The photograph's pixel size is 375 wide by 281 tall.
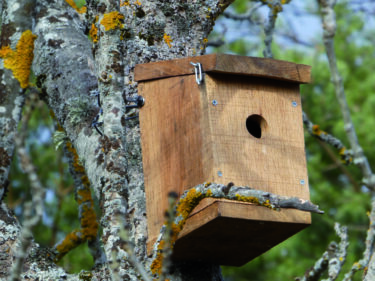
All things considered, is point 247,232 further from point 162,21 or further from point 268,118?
point 162,21

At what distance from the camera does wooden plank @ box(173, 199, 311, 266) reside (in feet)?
10.4


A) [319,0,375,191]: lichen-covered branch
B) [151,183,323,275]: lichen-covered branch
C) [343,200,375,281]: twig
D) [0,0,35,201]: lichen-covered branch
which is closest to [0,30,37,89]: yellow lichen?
[0,0,35,201]: lichen-covered branch

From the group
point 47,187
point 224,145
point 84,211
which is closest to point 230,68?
point 224,145

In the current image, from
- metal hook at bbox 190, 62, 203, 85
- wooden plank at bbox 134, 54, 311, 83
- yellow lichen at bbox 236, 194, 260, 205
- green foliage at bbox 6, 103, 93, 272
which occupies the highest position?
green foliage at bbox 6, 103, 93, 272

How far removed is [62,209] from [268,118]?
7069 millimetres

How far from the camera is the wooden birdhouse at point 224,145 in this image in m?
3.27

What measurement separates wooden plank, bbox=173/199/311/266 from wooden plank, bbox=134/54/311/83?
Answer: 61 cm

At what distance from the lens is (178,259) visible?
3.37 metres

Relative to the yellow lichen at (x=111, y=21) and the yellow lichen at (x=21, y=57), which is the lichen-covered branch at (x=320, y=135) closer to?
the yellow lichen at (x=21, y=57)

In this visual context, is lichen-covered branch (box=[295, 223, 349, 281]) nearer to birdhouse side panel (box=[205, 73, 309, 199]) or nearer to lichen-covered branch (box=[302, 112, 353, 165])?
birdhouse side panel (box=[205, 73, 309, 199])

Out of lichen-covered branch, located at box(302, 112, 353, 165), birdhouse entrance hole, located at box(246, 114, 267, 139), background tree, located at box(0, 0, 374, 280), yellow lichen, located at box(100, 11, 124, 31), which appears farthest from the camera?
lichen-covered branch, located at box(302, 112, 353, 165)

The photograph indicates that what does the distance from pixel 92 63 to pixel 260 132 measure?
34.8 inches

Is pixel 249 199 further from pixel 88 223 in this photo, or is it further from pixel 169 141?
pixel 88 223

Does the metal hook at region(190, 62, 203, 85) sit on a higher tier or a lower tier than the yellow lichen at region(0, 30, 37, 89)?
lower
